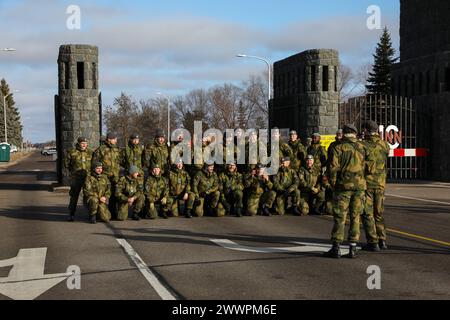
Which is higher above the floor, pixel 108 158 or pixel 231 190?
pixel 108 158

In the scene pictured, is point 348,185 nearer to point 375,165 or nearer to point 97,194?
point 375,165

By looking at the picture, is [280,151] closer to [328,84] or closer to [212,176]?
[212,176]

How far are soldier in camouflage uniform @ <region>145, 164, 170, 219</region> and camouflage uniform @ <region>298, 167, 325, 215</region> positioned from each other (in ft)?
10.8

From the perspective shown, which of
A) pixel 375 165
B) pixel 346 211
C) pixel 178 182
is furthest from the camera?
pixel 178 182

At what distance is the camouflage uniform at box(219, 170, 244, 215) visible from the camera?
13578mm

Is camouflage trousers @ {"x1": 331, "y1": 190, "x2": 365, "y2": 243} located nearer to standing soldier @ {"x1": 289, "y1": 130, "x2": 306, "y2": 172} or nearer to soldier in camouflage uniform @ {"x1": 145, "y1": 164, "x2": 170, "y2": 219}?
soldier in camouflage uniform @ {"x1": 145, "y1": 164, "x2": 170, "y2": 219}

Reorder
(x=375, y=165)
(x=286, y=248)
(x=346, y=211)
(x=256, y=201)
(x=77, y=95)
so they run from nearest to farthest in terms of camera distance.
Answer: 1. (x=346, y=211)
2. (x=375, y=165)
3. (x=286, y=248)
4. (x=256, y=201)
5. (x=77, y=95)

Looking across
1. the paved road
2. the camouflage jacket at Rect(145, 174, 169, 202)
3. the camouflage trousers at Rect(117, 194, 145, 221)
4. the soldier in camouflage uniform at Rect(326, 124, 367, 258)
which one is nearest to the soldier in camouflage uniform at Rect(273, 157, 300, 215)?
the paved road

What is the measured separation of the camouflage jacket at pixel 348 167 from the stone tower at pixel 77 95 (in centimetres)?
1355

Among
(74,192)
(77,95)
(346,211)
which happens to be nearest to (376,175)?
(346,211)

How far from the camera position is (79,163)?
44.2ft

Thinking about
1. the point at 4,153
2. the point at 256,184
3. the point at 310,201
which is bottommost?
the point at 310,201

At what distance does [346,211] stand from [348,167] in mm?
668

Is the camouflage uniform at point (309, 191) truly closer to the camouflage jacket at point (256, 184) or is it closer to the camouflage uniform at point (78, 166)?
the camouflage jacket at point (256, 184)
